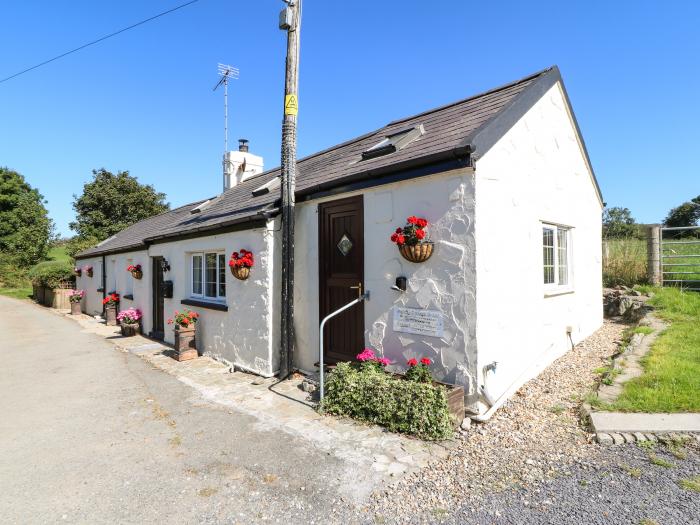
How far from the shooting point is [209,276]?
956 cm

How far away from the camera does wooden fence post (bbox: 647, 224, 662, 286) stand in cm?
1066

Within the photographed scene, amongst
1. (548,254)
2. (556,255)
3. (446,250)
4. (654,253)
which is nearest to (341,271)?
(446,250)

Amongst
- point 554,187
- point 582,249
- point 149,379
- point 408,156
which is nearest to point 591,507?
point 408,156

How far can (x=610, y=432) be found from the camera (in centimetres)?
414

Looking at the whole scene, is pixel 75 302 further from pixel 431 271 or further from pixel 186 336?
pixel 431 271

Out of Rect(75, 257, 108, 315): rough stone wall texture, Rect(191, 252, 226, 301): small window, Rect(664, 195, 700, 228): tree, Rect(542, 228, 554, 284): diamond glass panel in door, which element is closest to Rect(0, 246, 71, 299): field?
Rect(75, 257, 108, 315): rough stone wall texture

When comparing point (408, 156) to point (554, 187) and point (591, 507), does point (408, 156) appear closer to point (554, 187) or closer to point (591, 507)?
point (554, 187)

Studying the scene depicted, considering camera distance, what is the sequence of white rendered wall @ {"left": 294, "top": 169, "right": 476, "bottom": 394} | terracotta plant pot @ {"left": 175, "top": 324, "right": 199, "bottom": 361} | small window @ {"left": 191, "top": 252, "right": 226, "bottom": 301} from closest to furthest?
white rendered wall @ {"left": 294, "top": 169, "right": 476, "bottom": 394} → terracotta plant pot @ {"left": 175, "top": 324, "right": 199, "bottom": 361} → small window @ {"left": 191, "top": 252, "right": 226, "bottom": 301}

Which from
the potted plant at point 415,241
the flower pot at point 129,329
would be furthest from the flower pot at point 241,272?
the flower pot at point 129,329

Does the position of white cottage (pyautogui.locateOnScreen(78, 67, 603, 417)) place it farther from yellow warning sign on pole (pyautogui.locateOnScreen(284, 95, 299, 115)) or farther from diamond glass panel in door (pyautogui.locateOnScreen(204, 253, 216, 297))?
yellow warning sign on pole (pyautogui.locateOnScreen(284, 95, 299, 115))

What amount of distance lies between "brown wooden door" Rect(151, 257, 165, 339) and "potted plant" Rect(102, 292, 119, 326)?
3.91 m

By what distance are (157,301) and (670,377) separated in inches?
484

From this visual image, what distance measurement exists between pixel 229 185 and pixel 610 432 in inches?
516

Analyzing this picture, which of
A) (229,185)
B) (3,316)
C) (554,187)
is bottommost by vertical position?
(3,316)
